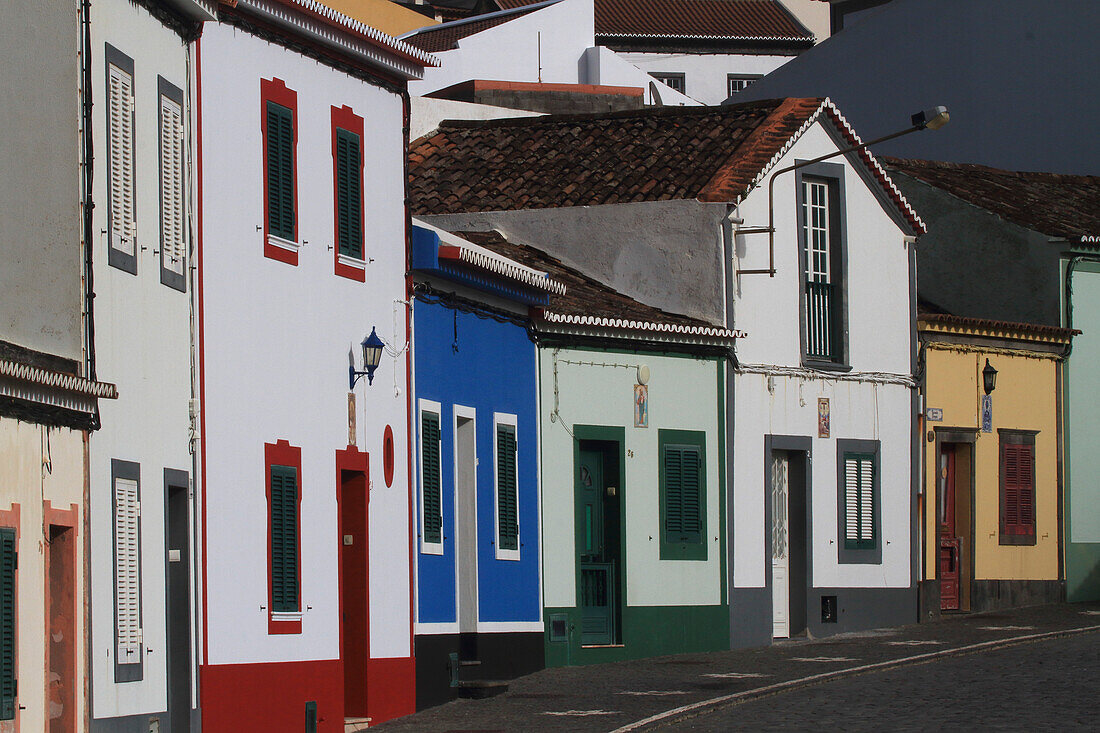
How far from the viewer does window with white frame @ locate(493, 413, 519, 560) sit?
20.8m

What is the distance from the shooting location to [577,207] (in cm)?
2569

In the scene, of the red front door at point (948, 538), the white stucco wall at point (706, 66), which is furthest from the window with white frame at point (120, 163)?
the white stucco wall at point (706, 66)

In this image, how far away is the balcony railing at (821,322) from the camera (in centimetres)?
2628

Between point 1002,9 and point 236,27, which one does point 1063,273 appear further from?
point 236,27

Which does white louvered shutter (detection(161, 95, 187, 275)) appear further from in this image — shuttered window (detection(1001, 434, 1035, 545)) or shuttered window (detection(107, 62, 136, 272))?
shuttered window (detection(1001, 434, 1035, 545))

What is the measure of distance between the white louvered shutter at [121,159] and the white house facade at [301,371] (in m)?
1.52

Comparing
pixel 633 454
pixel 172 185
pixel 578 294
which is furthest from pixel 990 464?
pixel 172 185

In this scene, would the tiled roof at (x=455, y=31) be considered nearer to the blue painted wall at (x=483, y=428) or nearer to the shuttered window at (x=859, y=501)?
the shuttered window at (x=859, y=501)

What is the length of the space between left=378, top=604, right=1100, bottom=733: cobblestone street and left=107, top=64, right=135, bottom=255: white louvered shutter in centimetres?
513

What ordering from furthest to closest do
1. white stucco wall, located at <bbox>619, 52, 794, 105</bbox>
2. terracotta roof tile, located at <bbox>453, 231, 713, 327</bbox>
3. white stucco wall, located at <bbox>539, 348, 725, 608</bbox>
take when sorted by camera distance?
white stucco wall, located at <bbox>619, 52, 794, 105</bbox> < terracotta roof tile, located at <bbox>453, 231, 713, 327</bbox> < white stucco wall, located at <bbox>539, 348, 725, 608</bbox>

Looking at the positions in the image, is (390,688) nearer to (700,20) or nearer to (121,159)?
(121,159)

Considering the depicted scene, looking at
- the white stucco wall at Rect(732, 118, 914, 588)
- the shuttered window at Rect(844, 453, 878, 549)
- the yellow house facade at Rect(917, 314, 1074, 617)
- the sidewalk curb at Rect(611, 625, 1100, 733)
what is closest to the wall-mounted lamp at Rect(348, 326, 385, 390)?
the sidewalk curb at Rect(611, 625, 1100, 733)

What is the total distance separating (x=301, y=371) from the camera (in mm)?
16359

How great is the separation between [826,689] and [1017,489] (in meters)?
11.6
